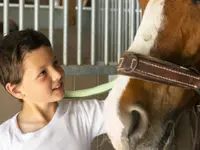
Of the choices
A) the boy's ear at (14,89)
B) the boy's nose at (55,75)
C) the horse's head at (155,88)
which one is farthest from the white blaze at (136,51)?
the boy's ear at (14,89)

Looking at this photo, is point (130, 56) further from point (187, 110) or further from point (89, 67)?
point (89, 67)

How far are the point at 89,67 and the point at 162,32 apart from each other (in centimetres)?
43

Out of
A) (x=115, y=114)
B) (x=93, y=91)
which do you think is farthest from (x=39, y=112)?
(x=115, y=114)

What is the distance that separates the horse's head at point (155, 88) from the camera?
84 cm

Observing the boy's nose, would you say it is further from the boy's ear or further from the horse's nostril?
the horse's nostril

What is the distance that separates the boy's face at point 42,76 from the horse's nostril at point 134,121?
232mm

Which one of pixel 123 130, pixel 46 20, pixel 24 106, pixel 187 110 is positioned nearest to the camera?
pixel 123 130

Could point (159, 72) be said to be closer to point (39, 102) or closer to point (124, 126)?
point (124, 126)

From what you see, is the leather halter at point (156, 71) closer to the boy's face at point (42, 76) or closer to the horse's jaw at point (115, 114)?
the horse's jaw at point (115, 114)

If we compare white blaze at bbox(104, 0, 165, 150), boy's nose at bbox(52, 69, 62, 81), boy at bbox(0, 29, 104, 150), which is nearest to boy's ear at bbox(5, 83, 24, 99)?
boy at bbox(0, 29, 104, 150)

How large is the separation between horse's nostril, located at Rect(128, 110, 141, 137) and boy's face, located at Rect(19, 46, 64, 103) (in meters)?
0.23

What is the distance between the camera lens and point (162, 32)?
0.89 meters

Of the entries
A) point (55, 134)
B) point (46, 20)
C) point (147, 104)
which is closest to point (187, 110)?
point (147, 104)

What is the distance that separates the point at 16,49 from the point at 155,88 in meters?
0.35
